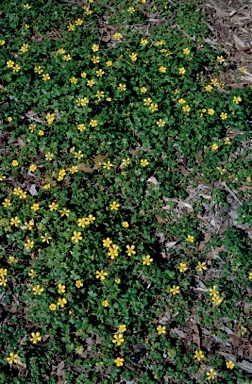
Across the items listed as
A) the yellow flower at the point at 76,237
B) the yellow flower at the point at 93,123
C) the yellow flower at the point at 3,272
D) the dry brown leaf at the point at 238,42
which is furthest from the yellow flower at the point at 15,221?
the dry brown leaf at the point at 238,42

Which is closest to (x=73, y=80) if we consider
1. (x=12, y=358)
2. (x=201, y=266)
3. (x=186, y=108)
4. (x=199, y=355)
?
(x=186, y=108)

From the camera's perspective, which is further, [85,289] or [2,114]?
[2,114]

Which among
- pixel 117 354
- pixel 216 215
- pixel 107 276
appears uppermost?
pixel 216 215

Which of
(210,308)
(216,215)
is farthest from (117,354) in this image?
(216,215)

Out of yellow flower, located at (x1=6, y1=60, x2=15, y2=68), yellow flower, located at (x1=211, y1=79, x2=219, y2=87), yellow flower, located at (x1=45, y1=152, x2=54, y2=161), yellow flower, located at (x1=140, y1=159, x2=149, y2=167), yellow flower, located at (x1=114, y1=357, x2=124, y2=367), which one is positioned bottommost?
yellow flower, located at (x1=114, y1=357, x2=124, y2=367)

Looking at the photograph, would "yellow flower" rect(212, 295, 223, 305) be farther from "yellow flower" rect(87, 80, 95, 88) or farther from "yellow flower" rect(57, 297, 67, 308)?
"yellow flower" rect(87, 80, 95, 88)

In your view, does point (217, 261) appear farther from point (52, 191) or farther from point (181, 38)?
point (181, 38)

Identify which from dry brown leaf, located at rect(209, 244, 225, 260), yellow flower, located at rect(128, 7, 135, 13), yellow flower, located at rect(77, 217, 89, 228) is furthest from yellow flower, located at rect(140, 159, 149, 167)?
yellow flower, located at rect(128, 7, 135, 13)

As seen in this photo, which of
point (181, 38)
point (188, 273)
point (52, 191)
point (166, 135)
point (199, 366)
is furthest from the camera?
point (181, 38)

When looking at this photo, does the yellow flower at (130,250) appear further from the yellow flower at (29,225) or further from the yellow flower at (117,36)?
the yellow flower at (117,36)
